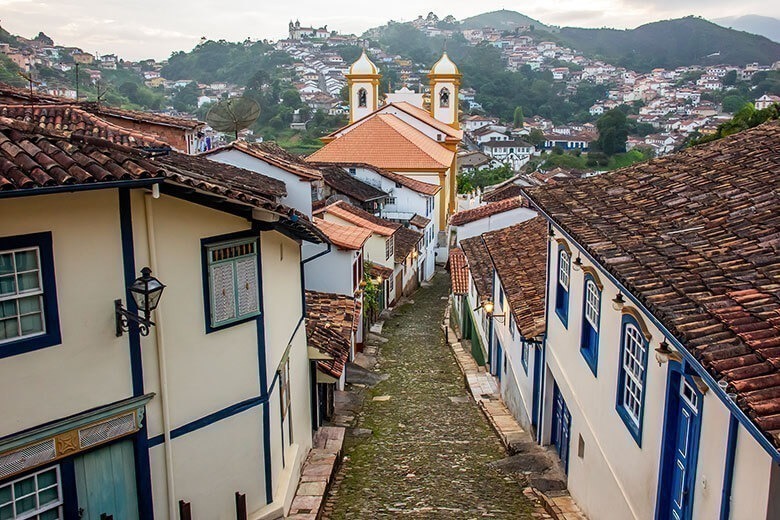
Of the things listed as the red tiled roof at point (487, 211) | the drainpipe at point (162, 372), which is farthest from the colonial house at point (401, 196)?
the drainpipe at point (162, 372)

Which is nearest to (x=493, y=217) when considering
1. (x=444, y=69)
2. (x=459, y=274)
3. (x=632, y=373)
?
(x=459, y=274)

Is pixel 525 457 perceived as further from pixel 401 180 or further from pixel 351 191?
pixel 401 180

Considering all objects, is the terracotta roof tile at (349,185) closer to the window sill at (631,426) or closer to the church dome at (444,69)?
the church dome at (444,69)

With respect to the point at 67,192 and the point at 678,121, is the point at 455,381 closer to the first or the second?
the point at 67,192

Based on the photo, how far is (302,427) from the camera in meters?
13.6

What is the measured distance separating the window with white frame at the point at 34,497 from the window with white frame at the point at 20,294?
1.60m

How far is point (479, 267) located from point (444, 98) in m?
41.3

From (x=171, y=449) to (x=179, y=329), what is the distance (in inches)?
60.0

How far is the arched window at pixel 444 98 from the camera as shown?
61844mm

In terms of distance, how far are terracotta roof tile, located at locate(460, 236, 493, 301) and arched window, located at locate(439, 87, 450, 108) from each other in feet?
122

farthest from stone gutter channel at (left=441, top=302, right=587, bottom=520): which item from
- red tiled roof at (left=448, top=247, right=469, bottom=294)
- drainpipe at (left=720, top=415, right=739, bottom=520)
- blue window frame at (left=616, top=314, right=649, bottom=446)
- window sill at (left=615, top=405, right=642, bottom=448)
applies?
red tiled roof at (left=448, top=247, right=469, bottom=294)

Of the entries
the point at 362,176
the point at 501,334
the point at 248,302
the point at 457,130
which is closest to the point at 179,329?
the point at 248,302

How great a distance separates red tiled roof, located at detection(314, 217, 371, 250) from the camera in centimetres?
2134

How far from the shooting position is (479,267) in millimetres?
23422
